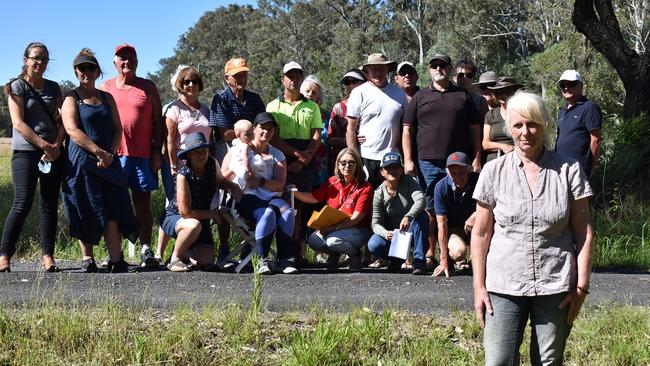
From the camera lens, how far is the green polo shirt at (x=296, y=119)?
30.1 ft

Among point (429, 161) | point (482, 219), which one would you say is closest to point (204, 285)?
point (429, 161)

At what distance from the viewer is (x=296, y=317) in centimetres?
607

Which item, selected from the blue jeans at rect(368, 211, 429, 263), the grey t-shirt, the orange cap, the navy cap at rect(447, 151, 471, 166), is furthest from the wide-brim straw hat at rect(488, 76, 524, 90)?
the grey t-shirt

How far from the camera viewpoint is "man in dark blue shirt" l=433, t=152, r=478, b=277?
8086 millimetres

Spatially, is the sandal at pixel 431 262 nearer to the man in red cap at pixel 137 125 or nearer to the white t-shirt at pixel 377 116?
the white t-shirt at pixel 377 116

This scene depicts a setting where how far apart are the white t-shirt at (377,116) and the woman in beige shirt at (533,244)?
15.9 ft

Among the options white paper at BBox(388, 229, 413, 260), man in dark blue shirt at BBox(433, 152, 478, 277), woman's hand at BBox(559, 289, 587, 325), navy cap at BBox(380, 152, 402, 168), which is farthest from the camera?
navy cap at BBox(380, 152, 402, 168)

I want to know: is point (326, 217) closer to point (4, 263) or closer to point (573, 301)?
point (4, 263)

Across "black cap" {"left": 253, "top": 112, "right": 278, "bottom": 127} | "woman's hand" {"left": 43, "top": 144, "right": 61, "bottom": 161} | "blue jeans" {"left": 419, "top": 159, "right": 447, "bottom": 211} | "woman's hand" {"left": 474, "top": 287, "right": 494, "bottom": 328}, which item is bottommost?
"woman's hand" {"left": 474, "top": 287, "right": 494, "bottom": 328}

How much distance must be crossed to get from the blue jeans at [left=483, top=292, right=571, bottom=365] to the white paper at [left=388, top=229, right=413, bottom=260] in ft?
13.6

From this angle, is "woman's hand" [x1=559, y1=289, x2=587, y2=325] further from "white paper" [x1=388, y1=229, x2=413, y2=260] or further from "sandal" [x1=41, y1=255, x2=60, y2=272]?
"sandal" [x1=41, y1=255, x2=60, y2=272]

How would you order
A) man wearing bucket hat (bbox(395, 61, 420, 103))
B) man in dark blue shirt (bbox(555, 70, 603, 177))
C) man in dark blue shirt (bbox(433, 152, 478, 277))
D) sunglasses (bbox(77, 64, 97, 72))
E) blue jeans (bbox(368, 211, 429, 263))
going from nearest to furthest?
sunglasses (bbox(77, 64, 97, 72)) → man in dark blue shirt (bbox(433, 152, 478, 277)) → blue jeans (bbox(368, 211, 429, 263)) → man in dark blue shirt (bbox(555, 70, 603, 177)) → man wearing bucket hat (bbox(395, 61, 420, 103))

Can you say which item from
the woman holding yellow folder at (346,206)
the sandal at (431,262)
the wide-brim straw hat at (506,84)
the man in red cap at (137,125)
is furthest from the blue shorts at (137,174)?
the wide-brim straw hat at (506,84)

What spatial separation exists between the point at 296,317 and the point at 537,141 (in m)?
2.59
